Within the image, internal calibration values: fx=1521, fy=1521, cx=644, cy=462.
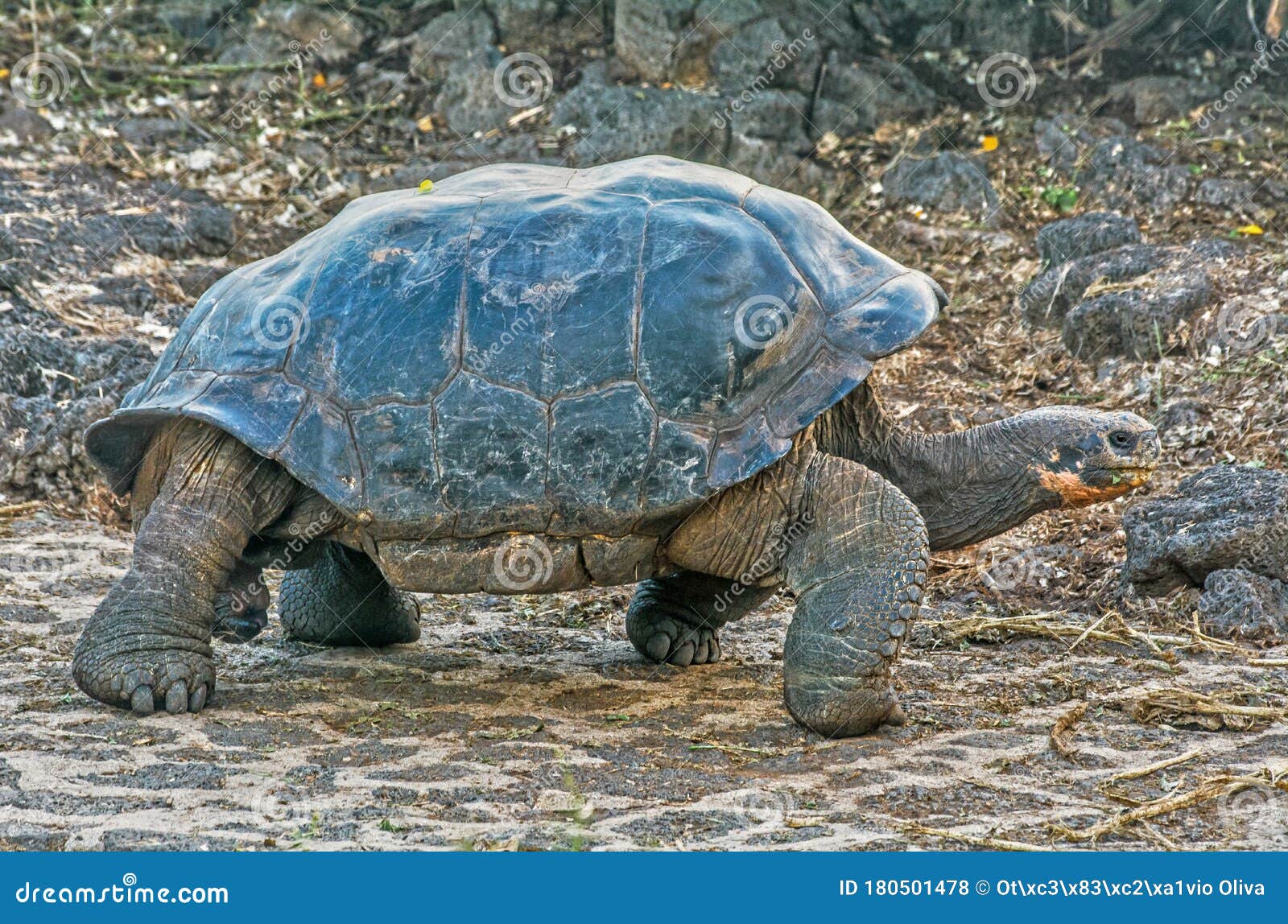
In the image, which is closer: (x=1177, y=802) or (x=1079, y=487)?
(x=1177, y=802)

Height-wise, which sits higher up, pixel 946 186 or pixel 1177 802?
pixel 946 186

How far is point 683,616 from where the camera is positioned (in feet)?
20.8

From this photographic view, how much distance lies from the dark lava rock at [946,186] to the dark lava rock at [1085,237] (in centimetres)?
77

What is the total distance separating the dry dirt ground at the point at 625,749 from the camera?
4.11 meters

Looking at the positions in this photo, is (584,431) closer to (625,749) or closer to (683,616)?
(625,749)

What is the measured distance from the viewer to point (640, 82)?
11766mm

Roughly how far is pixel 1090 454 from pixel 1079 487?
5.4 inches

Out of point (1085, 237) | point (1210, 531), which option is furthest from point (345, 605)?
point (1085, 237)

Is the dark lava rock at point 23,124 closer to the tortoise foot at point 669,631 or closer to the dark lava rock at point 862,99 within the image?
the dark lava rock at point 862,99

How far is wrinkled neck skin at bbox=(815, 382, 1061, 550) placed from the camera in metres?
5.51

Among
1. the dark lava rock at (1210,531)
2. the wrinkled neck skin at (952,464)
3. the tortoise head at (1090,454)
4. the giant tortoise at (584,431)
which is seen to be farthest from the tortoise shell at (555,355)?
the dark lava rock at (1210,531)

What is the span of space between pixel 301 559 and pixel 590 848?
239cm

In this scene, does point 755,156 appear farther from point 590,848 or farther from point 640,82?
point 590,848

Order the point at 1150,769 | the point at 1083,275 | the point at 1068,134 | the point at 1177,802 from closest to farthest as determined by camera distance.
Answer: the point at 1177,802
the point at 1150,769
the point at 1083,275
the point at 1068,134
